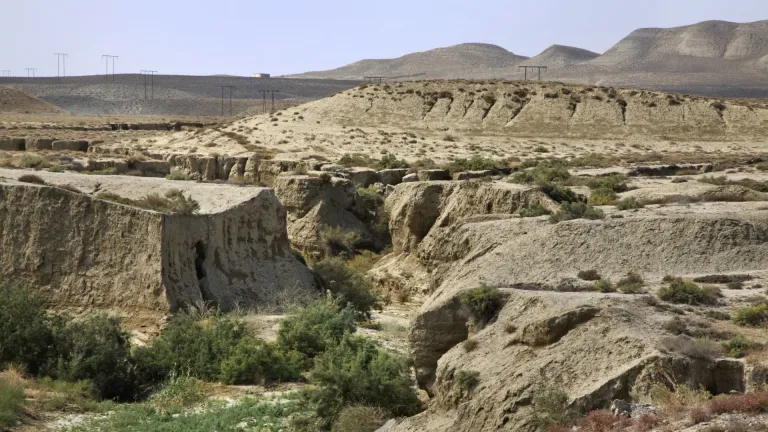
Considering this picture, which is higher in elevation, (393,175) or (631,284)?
(393,175)

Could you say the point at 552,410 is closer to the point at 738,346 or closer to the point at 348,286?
the point at 738,346

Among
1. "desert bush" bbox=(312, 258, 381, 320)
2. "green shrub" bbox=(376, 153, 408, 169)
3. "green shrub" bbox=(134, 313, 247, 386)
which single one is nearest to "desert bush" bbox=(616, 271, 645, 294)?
"green shrub" bbox=(134, 313, 247, 386)

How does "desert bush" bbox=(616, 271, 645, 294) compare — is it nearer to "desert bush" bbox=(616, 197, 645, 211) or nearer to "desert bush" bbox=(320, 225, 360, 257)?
"desert bush" bbox=(616, 197, 645, 211)

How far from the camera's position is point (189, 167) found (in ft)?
147

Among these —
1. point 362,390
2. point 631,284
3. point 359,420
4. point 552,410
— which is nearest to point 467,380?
point 552,410

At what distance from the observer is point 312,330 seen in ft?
67.0

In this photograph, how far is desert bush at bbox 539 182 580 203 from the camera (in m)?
27.5

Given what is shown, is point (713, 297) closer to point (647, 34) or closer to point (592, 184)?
point (592, 184)

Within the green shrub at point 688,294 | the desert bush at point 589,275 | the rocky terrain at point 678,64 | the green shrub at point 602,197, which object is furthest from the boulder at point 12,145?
the rocky terrain at point 678,64

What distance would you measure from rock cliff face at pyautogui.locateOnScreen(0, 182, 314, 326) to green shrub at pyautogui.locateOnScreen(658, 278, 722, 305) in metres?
9.78

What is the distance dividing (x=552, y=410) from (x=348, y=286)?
45.1 ft

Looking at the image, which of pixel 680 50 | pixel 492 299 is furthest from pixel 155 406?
pixel 680 50

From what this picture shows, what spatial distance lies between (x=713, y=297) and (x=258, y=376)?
7347mm

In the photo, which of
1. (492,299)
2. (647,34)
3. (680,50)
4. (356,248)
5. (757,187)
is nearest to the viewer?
(492,299)
